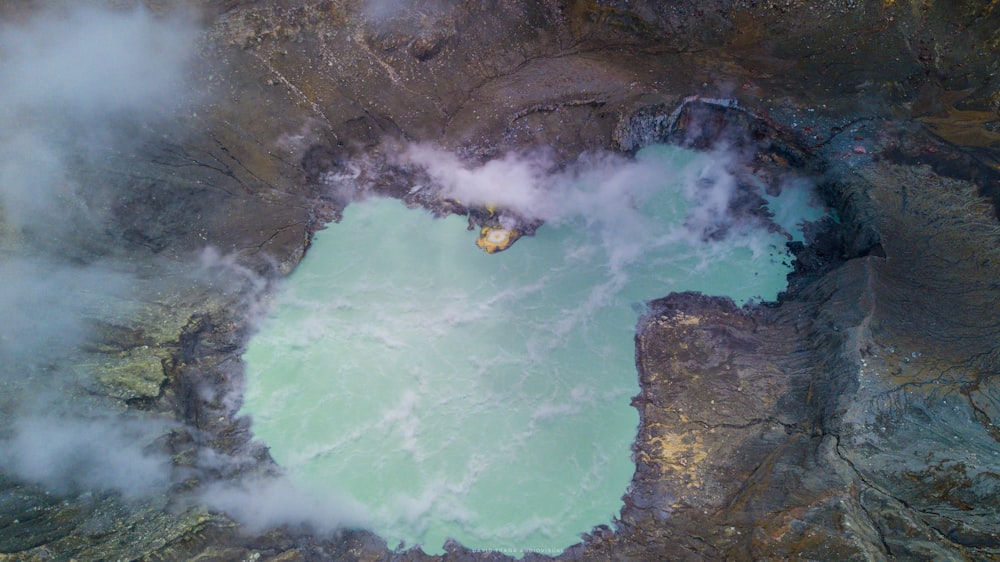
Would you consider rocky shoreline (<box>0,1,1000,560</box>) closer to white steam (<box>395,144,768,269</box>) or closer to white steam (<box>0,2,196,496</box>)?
white steam (<box>0,2,196,496</box>)

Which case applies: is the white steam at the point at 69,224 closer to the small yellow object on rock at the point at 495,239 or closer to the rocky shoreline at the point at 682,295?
the rocky shoreline at the point at 682,295

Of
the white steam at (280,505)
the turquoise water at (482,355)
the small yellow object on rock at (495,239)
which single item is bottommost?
the white steam at (280,505)

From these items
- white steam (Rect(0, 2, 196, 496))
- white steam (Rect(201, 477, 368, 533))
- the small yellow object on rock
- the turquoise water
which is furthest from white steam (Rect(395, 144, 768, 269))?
white steam (Rect(201, 477, 368, 533))

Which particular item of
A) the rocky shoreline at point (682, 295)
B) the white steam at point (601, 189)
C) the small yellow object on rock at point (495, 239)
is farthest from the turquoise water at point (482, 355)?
the rocky shoreline at point (682, 295)

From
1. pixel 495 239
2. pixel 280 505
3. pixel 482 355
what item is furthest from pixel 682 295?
pixel 280 505

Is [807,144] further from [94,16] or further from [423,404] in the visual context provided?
[94,16]

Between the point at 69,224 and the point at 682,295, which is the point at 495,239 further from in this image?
the point at 69,224
